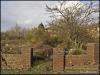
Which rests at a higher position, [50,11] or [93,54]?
[50,11]

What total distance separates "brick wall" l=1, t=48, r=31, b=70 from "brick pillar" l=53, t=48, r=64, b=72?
1586 millimetres

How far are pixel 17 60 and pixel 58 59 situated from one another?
8.28 ft

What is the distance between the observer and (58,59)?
1596 cm

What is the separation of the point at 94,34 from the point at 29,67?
864 cm

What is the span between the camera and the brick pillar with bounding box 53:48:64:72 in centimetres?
1587

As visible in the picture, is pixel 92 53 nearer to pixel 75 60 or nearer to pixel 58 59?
pixel 75 60

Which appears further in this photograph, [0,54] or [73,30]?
[73,30]

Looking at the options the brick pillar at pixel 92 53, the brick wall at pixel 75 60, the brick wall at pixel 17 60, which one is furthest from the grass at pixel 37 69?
the brick pillar at pixel 92 53

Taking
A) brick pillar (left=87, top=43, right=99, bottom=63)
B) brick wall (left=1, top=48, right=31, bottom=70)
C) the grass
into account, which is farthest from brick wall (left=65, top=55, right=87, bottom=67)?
brick wall (left=1, top=48, right=31, bottom=70)

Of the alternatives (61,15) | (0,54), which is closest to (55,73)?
(0,54)

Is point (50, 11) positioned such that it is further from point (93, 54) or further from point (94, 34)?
point (93, 54)

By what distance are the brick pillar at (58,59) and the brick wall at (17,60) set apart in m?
1.59

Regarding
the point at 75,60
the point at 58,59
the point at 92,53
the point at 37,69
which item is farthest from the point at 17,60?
the point at 92,53

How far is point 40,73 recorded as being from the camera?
14.5 meters
